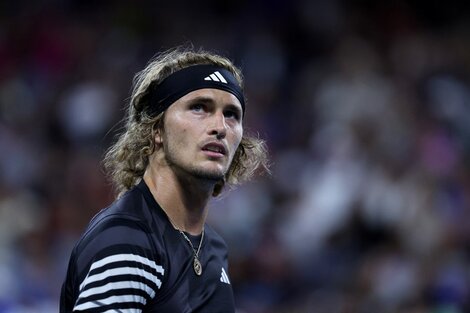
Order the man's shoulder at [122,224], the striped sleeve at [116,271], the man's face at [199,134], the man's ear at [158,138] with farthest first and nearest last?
the man's ear at [158,138] → the man's face at [199,134] → the man's shoulder at [122,224] → the striped sleeve at [116,271]

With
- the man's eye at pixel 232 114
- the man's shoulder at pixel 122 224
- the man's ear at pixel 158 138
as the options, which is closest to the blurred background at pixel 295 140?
the man's eye at pixel 232 114

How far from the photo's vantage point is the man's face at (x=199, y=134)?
4.06 m

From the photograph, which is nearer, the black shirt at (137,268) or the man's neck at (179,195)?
the black shirt at (137,268)

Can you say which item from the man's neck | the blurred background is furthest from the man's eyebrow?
the blurred background

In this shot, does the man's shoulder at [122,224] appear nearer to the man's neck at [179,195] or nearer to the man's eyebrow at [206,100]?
the man's neck at [179,195]

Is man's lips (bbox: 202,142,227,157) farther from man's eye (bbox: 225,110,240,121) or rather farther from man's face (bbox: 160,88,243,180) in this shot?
man's eye (bbox: 225,110,240,121)

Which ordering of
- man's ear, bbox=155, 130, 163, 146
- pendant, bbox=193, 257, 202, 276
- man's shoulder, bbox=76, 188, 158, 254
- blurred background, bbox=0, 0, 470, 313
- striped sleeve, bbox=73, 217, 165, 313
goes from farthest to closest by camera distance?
blurred background, bbox=0, 0, 470, 313 → man's ear, bbox=155, 130, 163, 146 → pendant, bbox=193, 257, 202, 276 → man's shoulder, bbox=76, 188, 158, 254 → striped sleeve, bbox=73, 217, 165, 313

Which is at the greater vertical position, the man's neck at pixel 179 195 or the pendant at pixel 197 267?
the man's neck at pixel 179 195

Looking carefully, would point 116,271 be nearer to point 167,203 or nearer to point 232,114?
point 167,203

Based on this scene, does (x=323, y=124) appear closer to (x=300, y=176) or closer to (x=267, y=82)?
(x=300, y=176)

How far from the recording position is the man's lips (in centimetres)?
408

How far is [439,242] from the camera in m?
7.87

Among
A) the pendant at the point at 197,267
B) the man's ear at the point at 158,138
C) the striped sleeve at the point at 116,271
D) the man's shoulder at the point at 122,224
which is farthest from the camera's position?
the man's ear at the point at 158,138

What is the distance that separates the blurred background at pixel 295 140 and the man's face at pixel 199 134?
141 inches
